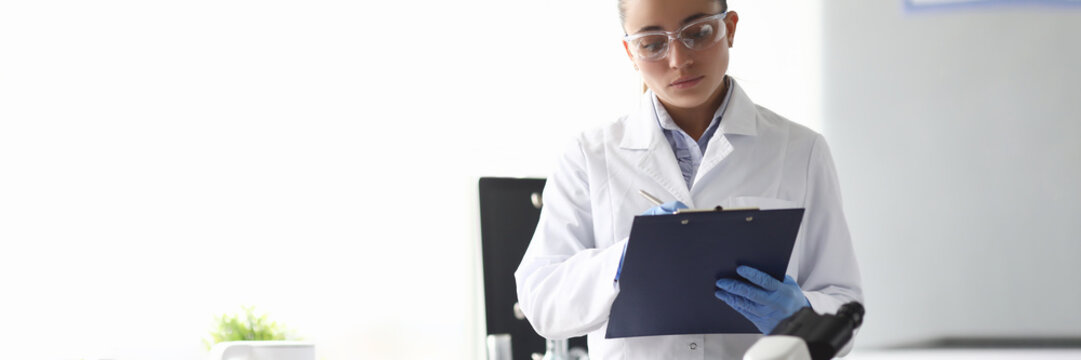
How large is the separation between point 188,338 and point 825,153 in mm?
1937

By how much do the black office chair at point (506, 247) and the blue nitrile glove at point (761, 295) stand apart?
46.1 inches

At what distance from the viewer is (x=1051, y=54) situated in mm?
2412

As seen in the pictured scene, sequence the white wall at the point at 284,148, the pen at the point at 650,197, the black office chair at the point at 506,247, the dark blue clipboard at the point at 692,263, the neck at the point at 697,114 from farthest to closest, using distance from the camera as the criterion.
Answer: the white wall at the point at 284,148 < the black office chair at the point at 506,247 < the neck at the point at 697,114 < the pen at the point at 650,197 < the dark blue clipboard at the point at 692,263

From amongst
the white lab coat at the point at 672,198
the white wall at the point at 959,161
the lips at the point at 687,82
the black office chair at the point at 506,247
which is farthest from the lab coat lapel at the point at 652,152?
the white wall at the point at 959,161

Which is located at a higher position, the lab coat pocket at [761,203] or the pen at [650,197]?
the pen at [650,197]

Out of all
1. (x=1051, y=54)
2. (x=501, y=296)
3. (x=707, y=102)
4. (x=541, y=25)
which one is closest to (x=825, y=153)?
(x=707, y=102)

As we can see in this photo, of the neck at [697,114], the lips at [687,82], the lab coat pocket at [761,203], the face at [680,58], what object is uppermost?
the face at [680,58]

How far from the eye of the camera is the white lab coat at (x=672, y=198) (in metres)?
1.34

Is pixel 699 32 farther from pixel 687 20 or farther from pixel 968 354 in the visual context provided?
pixel 968 354

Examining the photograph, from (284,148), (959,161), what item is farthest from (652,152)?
(284,148)

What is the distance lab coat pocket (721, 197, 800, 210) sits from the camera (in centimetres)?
135

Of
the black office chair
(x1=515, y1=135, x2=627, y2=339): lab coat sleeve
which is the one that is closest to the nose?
(x1=515, y1=135, x2=627, y2=339): lab coat sleeve

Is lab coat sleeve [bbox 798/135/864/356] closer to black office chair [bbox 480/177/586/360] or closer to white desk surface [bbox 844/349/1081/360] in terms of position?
black office chair [bbox 480/177/586/360]

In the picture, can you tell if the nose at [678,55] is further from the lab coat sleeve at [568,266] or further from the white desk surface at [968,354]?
the white desk surface at [968,354]
